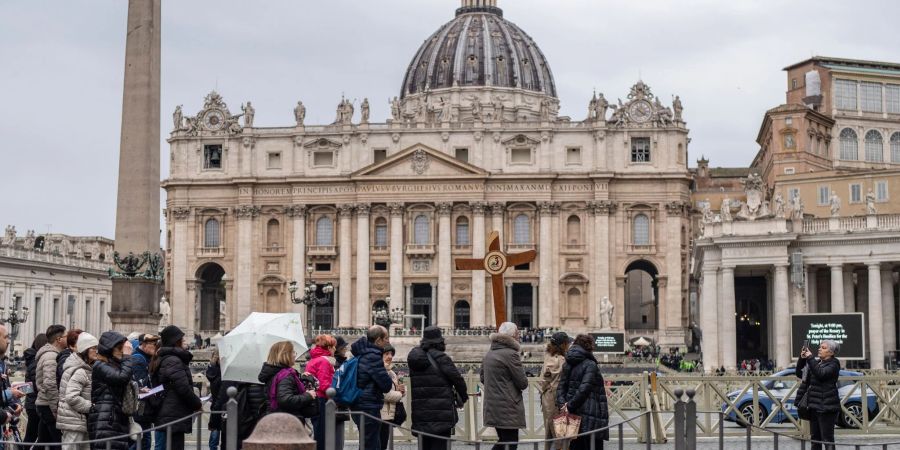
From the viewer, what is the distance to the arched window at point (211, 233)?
88438 millimetres

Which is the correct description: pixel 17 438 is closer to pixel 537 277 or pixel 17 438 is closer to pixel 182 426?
pixel 182 426

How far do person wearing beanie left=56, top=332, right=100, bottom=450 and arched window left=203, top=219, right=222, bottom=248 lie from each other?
250 ft

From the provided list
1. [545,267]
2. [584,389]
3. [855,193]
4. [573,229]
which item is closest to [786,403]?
[584,389]

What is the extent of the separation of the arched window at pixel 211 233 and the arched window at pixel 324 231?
6.99m

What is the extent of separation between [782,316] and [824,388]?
31125 mm

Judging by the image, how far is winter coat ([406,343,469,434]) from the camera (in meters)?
14.1

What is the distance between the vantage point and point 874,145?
246 ft

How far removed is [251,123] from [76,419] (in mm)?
76474

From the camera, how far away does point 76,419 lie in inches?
518

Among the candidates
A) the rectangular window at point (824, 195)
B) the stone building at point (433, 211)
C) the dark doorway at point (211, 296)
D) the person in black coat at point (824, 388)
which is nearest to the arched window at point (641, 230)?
the stone building at point (433, 211)

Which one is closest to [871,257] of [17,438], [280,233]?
[17,438]

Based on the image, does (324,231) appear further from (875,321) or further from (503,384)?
(503,384)

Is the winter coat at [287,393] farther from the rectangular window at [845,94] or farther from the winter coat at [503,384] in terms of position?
the rectangular window at [845,94]

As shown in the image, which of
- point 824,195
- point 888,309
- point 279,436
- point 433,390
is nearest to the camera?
point 279,436
